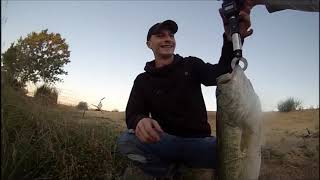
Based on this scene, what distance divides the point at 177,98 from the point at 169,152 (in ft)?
1.73

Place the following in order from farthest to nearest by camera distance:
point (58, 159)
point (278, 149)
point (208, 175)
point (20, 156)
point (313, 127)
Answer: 1. point (313, 127)
2. point (278, 149)
3. point (58, 159)
4. point (208, 175)
5. point (20, 156)

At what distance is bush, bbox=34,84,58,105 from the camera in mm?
6926

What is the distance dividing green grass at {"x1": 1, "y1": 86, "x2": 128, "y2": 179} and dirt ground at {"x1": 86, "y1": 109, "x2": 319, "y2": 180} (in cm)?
204

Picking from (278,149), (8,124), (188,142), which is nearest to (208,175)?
(188,142)

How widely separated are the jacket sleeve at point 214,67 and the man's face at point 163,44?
314 millimetres

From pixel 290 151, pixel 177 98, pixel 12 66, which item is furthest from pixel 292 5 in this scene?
pixel 290 151

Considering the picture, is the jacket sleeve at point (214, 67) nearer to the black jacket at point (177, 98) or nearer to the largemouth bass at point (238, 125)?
the black jacket at point (177, 98)

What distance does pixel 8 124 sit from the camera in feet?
16.1

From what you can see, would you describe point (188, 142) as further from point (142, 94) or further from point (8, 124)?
point (8, 124)

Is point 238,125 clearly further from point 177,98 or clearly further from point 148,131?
point 177,98

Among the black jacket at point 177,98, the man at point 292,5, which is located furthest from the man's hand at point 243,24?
the black jacket at point 177,98

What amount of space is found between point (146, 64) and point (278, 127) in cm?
1004

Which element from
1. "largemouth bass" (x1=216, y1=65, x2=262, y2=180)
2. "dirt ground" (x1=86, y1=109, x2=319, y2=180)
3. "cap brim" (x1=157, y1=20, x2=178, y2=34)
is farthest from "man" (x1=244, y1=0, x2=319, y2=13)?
"dirt ground" (x1=86, y1=109, x2=319, y2=180)

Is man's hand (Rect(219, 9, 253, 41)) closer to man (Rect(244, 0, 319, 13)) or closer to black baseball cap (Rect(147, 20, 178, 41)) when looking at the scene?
man (Rect(244, 0, 319, 13))
